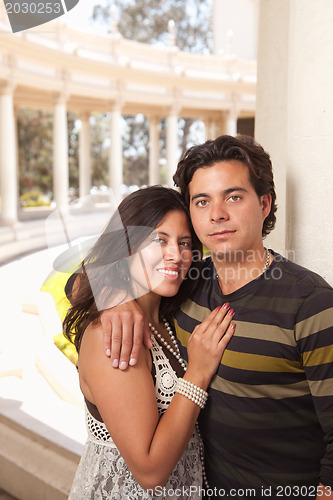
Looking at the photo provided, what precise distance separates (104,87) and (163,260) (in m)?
31.9

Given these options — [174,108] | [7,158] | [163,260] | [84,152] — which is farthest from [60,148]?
[163,260]

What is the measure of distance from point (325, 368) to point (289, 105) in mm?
2086

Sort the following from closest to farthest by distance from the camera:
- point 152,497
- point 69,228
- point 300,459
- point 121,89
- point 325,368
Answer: point 325,368 < point 300,459 < point 152,497 < point 69,228 < point 121,89

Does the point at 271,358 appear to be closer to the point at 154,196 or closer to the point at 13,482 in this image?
the point at 154,196

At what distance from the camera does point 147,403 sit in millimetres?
3252

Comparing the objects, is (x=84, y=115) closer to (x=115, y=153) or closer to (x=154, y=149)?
(x=115, y=153)

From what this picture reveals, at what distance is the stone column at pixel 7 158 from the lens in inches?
1031

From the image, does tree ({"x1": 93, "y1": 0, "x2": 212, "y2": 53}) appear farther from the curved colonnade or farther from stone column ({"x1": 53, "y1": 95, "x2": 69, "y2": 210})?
stone column ({"x1": 53, "y1": 95, "x2": 69, "y2": 210})

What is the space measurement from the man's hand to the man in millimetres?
13

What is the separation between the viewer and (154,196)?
12.5ft

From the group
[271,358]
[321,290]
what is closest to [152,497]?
[271,358]

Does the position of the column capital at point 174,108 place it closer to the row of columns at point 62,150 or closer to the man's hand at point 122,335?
the row of columns at point 62,150

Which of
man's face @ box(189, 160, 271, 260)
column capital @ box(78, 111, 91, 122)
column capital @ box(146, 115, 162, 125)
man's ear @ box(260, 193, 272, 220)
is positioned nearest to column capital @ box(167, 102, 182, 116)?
column capital @ box(146, 115, 162, 125)

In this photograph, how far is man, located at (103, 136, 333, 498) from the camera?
120 inches
